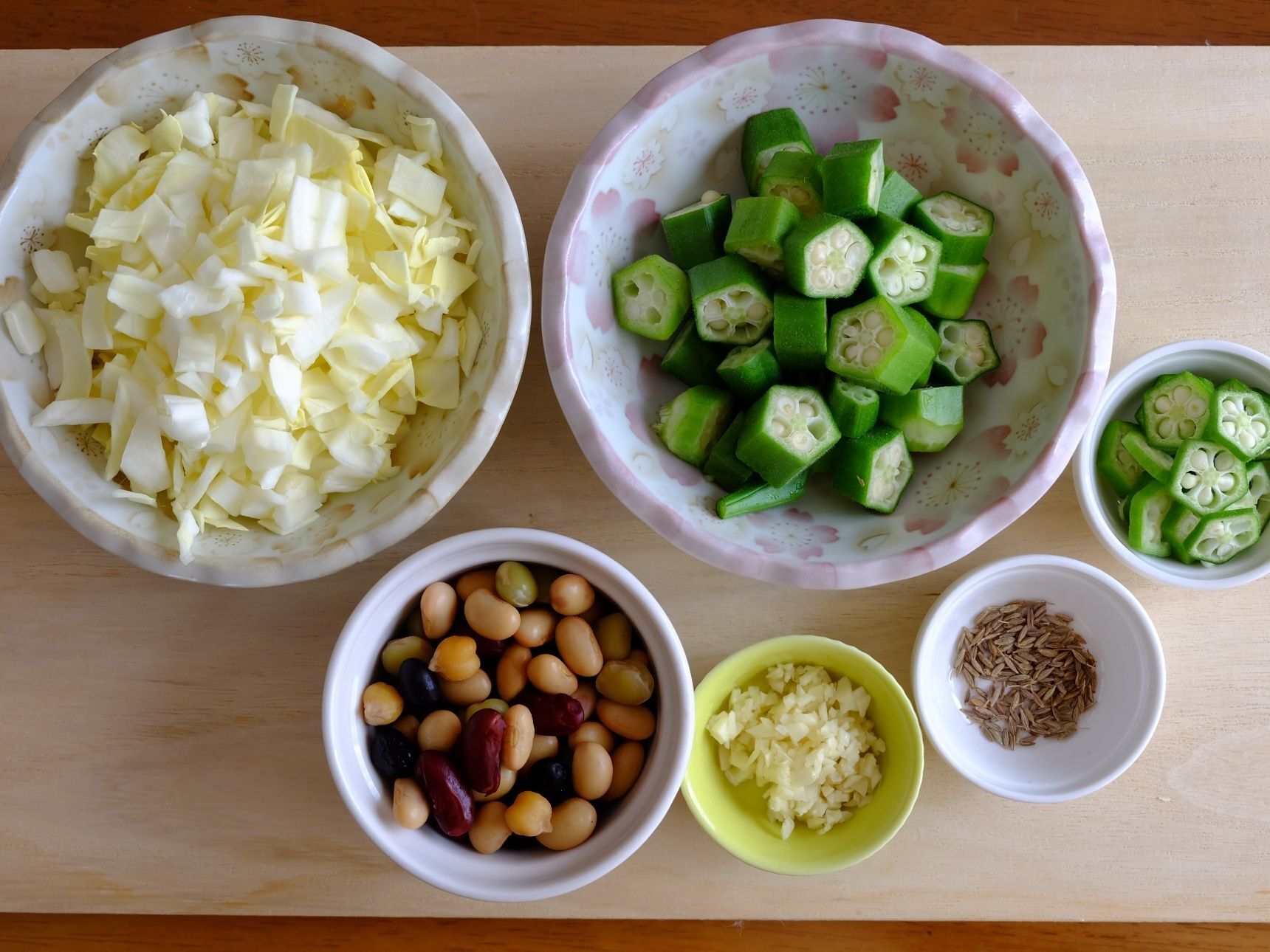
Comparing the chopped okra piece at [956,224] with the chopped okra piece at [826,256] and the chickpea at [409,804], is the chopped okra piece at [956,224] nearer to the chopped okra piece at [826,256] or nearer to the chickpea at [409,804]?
the chopped okra piece at [826,256]

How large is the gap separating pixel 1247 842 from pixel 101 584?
2.03 metres

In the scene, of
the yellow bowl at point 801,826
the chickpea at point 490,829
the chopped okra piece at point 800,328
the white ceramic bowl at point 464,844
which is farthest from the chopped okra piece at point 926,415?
the chickpea at point 490,829

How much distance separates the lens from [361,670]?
152cm

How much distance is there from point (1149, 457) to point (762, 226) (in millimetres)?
749

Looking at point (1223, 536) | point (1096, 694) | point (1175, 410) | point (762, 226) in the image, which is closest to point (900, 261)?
point (762, 226)

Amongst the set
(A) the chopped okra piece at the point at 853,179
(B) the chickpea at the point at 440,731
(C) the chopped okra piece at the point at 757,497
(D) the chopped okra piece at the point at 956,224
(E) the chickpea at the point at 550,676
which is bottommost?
(B) the chickpea at the point at 440,731

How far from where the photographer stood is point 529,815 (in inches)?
57.2

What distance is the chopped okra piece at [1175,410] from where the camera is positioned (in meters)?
1.61

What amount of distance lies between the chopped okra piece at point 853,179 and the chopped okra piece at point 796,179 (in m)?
0.02

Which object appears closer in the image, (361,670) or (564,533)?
(361,670)

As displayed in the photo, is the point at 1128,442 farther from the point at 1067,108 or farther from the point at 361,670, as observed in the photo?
the point at 361,670

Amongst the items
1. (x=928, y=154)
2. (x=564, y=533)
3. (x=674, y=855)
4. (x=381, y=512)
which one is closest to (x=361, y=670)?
(x=381, y=512)

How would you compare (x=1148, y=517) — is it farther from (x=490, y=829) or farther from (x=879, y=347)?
(x=490, y=829)

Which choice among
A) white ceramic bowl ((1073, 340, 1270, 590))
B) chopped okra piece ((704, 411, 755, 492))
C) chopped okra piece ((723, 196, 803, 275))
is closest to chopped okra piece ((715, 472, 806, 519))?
chopped okra piece ((704, 411, 755, 492))
